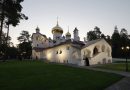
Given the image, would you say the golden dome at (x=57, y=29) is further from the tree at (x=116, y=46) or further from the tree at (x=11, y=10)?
the tree at (x=11, y=10)

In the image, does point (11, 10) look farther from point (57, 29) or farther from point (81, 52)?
point (57, 29)

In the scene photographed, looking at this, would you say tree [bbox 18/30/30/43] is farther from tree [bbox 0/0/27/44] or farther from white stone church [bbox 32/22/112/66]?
tree [bbox 0/0/27/44]

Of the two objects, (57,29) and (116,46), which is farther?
(116,46)

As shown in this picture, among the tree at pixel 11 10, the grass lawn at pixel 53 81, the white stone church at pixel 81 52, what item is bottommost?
the grass lawn at pixel 53 81

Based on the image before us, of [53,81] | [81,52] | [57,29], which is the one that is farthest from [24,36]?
[53,81]

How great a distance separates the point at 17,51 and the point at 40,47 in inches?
794

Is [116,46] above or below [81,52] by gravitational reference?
above

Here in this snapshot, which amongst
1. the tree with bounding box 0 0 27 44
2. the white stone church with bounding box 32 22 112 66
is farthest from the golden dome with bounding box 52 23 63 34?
the tree with bounding box 0 0 27 44

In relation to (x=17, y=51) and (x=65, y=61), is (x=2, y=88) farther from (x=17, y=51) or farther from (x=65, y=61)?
(x=17, y=51)

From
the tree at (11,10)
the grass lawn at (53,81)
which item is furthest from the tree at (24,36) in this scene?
the grass lawn at (53,81)

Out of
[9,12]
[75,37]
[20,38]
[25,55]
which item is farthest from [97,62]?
[20,38]

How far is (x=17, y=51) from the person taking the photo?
92.9 meters

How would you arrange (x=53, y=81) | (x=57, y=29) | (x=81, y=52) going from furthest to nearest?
(x=57, y=29), (x=81, y=52), (x=53, y=81)

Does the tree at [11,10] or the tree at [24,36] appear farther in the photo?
the tree at [24,36]
